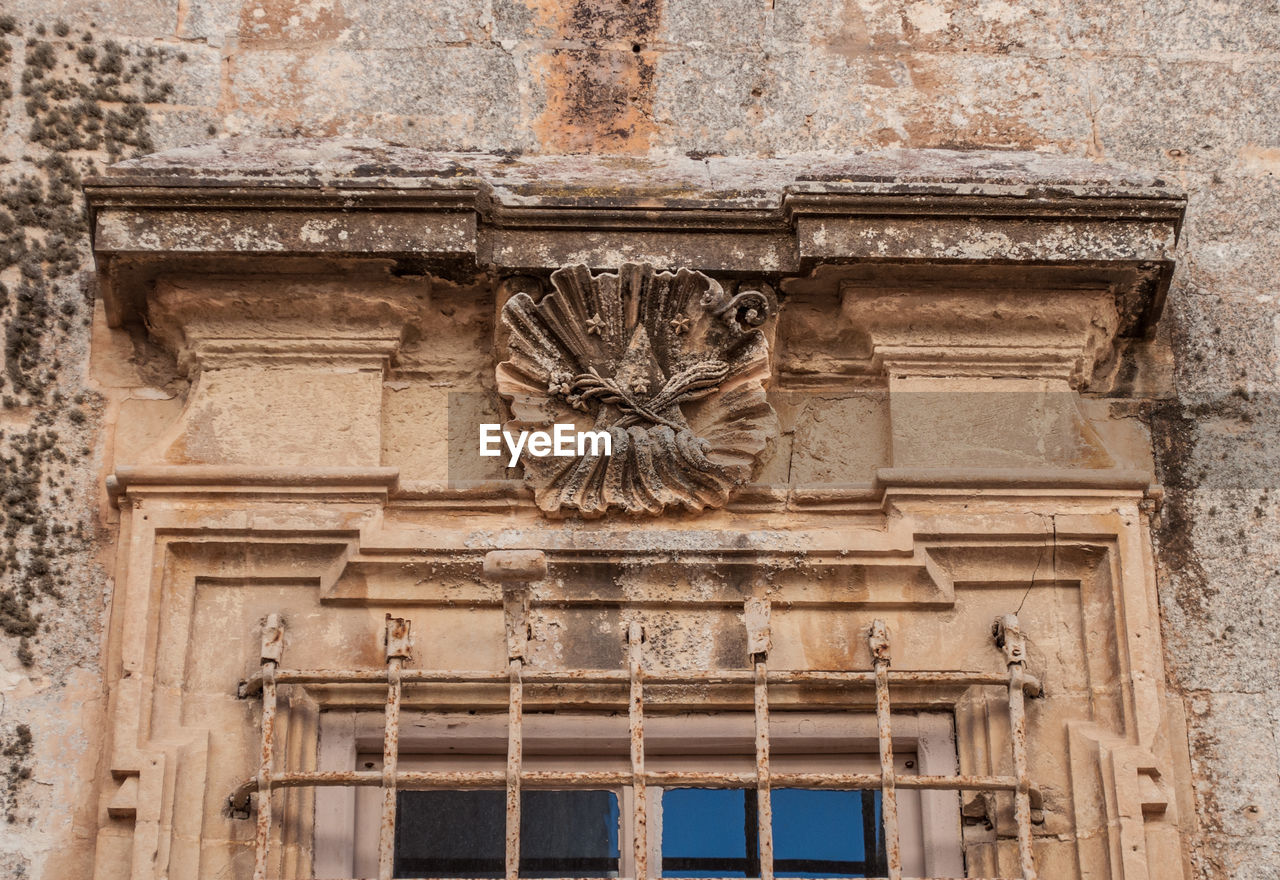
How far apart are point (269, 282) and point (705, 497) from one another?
91 centimetres

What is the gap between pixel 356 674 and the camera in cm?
317

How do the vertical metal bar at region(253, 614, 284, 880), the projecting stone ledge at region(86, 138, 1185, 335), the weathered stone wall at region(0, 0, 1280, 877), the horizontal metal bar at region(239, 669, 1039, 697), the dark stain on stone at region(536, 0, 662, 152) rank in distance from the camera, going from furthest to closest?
the dark stain on stone at region(536, 0, 662, 152)
the weathered stone wall at region(0, 0, 1280, 877)
the projecting stone ledge at region(86, 138, 1185, 335)
the horizontal metal bar at region(239, 669, 1039, 697)
the vertical metal bar at region(253, 614, 284, 880)

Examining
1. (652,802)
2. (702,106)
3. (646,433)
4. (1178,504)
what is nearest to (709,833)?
(652,802)

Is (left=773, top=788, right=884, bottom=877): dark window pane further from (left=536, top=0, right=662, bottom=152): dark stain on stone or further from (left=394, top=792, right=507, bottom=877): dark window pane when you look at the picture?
(left=536, top=0, right=662, bottom=152): dark stain on stone

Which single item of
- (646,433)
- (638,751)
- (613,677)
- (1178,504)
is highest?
(646,433)

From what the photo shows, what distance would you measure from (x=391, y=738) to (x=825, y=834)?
31.8 inches

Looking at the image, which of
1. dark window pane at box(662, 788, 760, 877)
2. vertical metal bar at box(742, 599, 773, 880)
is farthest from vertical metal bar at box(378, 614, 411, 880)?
vertical metal bar at box(742, 599, 773, 880)

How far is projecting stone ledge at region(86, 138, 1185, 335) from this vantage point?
3326mm

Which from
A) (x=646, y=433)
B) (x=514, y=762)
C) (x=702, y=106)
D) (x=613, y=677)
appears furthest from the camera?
(x=702, y=106)

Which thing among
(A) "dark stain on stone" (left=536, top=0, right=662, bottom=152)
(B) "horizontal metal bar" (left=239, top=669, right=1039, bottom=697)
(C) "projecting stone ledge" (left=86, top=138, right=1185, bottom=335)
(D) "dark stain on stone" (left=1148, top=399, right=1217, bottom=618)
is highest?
(A) "dark stain on stone" (left=536, top=0, right=662, bottom=152)

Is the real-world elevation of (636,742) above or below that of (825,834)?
above

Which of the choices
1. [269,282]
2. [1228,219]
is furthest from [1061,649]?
[269,282]

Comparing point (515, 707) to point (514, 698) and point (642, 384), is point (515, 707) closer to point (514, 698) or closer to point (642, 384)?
point (514, 698)

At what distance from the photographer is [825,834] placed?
10.8 ft
